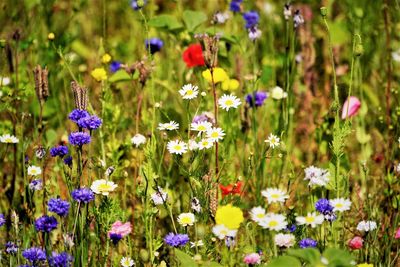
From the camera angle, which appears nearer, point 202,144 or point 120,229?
point 120,229

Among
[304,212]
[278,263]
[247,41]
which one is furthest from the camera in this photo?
[247,41]

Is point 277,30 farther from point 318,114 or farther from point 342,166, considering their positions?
point 342,166

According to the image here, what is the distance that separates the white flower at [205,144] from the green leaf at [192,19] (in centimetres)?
97

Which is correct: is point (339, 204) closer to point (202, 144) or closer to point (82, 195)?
point (202, 144)

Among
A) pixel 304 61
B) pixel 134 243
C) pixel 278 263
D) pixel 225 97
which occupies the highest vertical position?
pixel 304 61

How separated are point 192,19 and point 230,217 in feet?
4.38

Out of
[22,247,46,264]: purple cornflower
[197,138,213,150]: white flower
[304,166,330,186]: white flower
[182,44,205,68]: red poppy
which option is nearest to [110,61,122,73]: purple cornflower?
[182,44,205,68]: red poppy

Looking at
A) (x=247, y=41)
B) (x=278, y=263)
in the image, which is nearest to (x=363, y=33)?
(x=247, y=41)

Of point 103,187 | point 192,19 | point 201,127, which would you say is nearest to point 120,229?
point 103,187

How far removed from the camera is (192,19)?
9.75ft

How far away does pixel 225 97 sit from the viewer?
7.41ft

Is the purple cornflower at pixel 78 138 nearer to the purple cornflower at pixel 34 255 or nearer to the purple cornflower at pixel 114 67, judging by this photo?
the purple cornflower at pixel 34 255

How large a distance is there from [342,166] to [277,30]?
4.64 feet

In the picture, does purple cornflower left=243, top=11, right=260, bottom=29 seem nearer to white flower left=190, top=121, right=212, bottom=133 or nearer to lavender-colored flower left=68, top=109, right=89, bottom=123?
white flower left=190, top=121, right=212, bottom=133
